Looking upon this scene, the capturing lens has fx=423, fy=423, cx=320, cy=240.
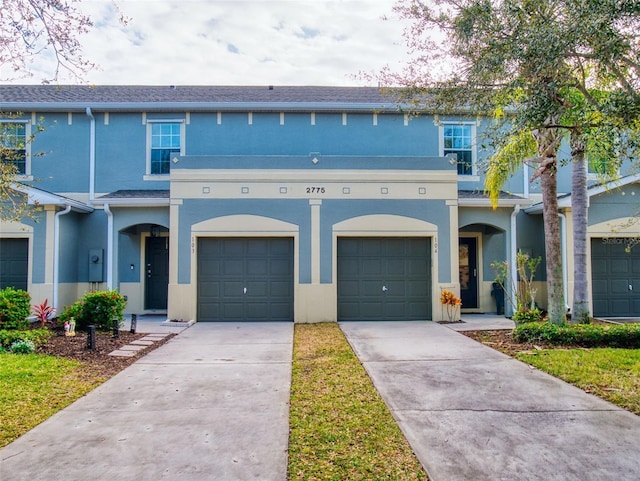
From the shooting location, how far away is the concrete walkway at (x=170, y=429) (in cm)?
354

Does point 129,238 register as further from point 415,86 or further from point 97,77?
point 415,86

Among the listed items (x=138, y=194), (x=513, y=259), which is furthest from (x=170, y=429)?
(x=513, y=259)

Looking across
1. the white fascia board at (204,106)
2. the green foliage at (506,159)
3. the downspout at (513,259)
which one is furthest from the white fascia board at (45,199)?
the downspout at (513,259)

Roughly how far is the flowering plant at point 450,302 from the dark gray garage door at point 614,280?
4.36 meters

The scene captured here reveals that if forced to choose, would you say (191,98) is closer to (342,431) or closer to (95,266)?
(95,266)

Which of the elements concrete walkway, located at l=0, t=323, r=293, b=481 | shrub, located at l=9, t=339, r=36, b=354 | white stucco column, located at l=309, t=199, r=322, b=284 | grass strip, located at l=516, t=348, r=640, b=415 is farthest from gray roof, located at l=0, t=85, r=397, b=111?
concrete walkway, located at l=0, t=323, r=293, b=481

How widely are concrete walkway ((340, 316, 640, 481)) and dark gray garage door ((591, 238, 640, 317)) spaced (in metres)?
6.78

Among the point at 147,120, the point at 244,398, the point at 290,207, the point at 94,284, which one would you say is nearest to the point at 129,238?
the point at 94,284

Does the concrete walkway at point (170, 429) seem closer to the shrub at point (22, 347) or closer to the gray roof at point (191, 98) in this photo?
the shrub at point (22, 347)

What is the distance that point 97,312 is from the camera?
30.6 ft

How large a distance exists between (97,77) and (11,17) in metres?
1.05

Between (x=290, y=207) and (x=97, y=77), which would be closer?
(x=97, y=77)

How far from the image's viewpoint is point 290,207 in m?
11.4

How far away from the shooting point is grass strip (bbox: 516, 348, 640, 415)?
5.37 m
